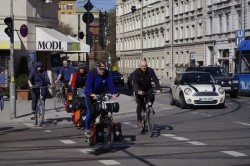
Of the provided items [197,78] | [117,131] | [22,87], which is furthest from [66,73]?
[117,131]

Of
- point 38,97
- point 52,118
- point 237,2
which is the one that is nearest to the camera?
point 38,97

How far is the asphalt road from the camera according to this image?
386 inches

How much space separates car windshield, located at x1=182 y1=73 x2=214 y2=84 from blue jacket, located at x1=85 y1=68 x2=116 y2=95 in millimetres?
12293

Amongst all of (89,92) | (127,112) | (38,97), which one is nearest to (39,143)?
(89,92)

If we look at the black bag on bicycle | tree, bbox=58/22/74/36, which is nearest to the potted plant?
the black bag on bicycle

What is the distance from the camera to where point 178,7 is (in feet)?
248

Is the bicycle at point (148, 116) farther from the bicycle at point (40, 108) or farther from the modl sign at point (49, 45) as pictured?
the modl sign at point (49, 45)

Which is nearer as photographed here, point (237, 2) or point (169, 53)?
point (237, 2)

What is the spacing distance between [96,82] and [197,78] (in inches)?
496

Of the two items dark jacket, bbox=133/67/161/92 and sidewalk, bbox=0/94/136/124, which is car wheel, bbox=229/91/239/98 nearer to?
sidewalk, bbox=0/94/136/124

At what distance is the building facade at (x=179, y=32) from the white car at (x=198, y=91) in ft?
63.7

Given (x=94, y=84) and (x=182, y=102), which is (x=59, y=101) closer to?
(x=182, y=102)

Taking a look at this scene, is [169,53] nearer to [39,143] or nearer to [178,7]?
[178,7]

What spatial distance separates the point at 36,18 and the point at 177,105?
9280mm
